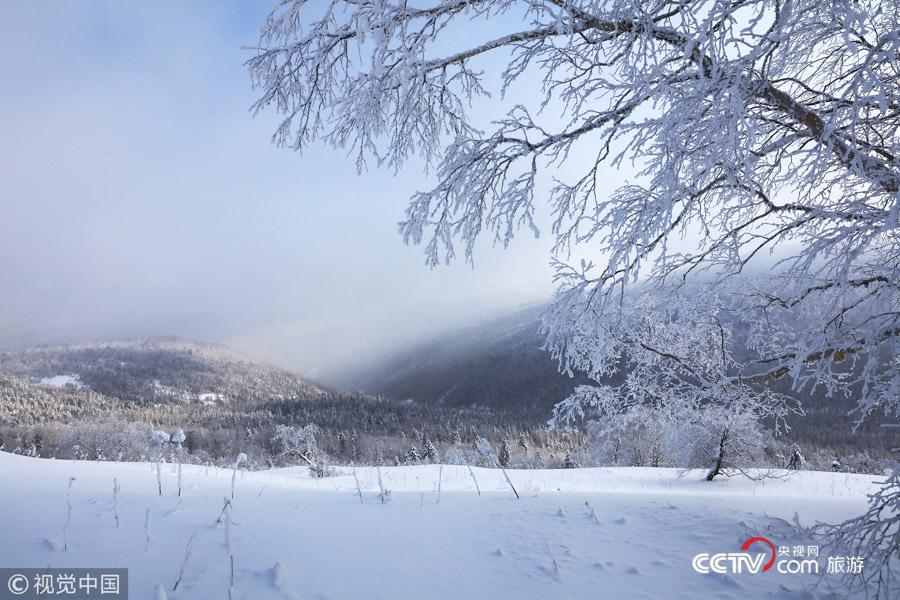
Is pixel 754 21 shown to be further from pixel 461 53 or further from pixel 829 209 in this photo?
pixel 461 53

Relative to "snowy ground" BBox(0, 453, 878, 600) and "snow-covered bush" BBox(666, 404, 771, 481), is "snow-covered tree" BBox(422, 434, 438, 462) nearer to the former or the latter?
"snowy ground" BBox(0, 453, 878, 600)

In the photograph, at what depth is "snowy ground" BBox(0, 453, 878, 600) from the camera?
2.52 meters

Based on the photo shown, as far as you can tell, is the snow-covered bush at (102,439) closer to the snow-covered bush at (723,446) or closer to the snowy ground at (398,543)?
the snow-covered bush at (723,446)

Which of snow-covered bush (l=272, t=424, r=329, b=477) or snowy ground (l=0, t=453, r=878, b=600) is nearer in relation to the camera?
snowy ground (l=0, t=453, r=878, b=600)

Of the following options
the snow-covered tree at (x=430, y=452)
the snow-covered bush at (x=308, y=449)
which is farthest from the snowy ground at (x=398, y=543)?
the snow-covered bush at (x=308, y=449)

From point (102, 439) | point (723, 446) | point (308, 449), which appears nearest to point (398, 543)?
point (308, 449)

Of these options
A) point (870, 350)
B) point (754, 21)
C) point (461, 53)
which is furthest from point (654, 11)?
point (870, 350)

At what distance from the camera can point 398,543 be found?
326 cm

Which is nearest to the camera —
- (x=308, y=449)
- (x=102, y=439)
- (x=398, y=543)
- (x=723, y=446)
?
(x=398, y=543)

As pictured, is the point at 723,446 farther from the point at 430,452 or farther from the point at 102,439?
the point at 102,439

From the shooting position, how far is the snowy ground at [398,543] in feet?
8.27

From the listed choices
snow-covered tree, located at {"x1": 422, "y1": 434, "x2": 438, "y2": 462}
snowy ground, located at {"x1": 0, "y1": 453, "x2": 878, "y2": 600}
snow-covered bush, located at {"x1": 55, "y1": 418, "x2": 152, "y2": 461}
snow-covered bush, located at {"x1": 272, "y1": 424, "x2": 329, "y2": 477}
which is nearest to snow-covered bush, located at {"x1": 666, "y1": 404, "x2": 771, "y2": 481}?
snow-covered tree, located at {"x1": 422, "y1": 434, "x2": 438, "y2": 462}

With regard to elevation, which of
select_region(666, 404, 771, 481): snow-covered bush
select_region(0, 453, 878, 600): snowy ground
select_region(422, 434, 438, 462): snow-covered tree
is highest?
select_region(0, 453, 878, 600): snowy ground

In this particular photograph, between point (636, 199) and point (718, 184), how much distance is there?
3.68 ft
